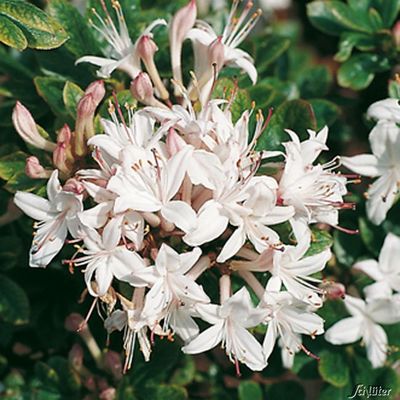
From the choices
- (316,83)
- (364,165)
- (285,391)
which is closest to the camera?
(364,165)

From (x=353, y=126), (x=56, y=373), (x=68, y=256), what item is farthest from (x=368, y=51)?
(x=56, y=373)

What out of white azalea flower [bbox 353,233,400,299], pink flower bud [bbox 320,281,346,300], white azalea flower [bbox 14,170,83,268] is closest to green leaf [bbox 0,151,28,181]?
white azalea flower [bbox 14,170,83,268]

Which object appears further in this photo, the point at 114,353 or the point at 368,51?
the point at 368,51

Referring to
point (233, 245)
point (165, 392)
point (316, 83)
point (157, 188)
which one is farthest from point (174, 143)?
point (316, 83)

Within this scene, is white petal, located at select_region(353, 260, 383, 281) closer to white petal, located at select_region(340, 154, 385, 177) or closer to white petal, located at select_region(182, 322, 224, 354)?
white petal, located at select_region(340, 154, 385, 177)

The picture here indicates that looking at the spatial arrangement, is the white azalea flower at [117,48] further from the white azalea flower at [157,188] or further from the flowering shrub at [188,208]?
the white azalea flower at [157,188]

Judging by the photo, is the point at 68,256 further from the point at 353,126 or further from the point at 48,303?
the point at 353,126

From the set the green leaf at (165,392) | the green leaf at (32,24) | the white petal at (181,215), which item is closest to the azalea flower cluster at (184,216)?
the white petal at (181,215)

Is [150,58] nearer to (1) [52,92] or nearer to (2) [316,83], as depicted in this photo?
(1) [52,92]
